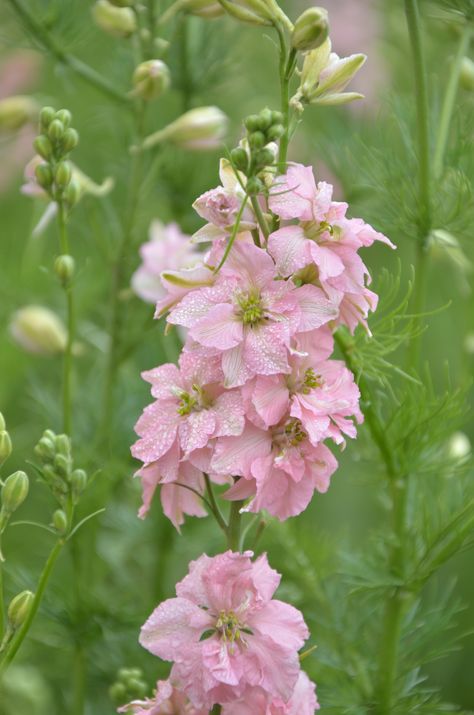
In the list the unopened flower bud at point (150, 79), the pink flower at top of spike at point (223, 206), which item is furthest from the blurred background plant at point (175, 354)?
the pink flower at top of spike at point (223, 206)

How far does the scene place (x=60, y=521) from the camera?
515 mm

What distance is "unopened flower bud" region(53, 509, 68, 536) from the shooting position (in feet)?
1.68

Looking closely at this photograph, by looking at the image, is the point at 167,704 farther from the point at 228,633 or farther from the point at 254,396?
the point at 254,396

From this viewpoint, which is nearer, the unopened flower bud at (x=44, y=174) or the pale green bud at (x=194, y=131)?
the unopened flower bud at (x=44, y=174)

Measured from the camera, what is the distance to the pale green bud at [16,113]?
854mm

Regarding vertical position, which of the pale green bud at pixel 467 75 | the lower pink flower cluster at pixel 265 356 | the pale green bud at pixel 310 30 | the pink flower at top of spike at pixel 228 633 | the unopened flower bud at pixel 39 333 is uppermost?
the pale green bud at pixel 467 75

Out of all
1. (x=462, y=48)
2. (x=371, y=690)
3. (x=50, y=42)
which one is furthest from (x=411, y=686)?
(x=50, y=42)

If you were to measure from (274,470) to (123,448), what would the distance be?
428mm

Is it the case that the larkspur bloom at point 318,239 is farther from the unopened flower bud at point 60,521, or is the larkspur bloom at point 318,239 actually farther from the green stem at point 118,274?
the green stem at point 118,274

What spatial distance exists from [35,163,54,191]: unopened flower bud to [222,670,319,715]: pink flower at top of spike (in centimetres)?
28

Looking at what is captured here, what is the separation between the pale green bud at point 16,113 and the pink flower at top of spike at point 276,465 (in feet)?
1.48

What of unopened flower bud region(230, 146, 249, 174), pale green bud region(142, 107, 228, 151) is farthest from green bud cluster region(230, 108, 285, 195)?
pale green bud region(142, 107, 228, 151)

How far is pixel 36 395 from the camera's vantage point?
3.09ft

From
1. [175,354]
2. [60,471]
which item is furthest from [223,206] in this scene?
[175,354]
